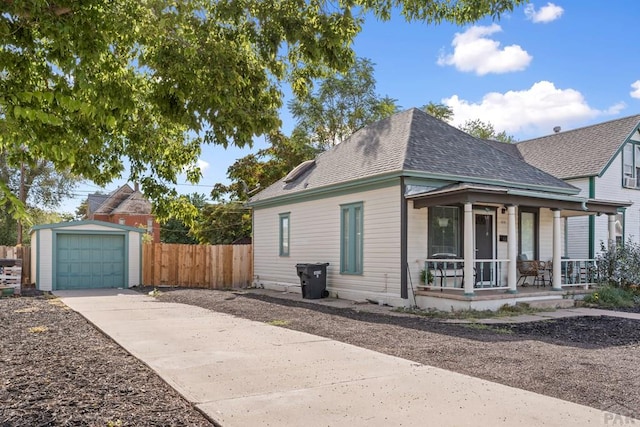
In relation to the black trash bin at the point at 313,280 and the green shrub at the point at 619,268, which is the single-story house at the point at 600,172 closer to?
the green shrub at the point at 619,268

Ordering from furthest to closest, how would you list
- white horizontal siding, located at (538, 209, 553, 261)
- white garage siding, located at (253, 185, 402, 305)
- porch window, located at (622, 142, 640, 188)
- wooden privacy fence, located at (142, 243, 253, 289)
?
wooden privacy fence, located at (142, 243, 253, 289) < porch window, located at (622, 142, 640, 188) < white horizontal siding, located at (538, 209, 553, 261) < white garage siding, located at (253, 185, 402, 305)

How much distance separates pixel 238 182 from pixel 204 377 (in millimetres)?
26954

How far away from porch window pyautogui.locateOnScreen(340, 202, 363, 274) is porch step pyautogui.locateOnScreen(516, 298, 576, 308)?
14.2 feet

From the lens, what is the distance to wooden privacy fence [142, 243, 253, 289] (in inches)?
800

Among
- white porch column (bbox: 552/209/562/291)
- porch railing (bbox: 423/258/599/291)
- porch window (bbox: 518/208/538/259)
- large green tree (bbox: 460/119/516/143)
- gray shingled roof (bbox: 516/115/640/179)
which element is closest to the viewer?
porch railing (bbox: 423/258/599/291)

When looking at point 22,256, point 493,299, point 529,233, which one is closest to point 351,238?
point 493,299

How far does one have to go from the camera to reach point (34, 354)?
698cm

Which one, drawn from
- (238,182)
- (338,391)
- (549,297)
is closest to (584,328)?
(549,297)

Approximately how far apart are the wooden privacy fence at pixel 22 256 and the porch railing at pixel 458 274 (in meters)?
14.5

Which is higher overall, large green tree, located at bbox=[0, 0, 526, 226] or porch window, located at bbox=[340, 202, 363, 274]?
large green tree, located at bbox=[0, 0, 526, 226]

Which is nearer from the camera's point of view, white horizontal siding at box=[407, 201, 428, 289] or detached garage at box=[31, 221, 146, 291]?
white horizontal siding at box=[407, 201, 428, 289]

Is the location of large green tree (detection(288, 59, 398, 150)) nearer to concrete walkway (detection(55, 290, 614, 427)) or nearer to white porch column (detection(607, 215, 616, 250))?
white porch column (detection(607, 215, 616, 250))

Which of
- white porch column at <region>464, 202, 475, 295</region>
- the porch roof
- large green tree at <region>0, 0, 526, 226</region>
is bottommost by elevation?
white porch column at <region>464, 202, 475, 295</region>

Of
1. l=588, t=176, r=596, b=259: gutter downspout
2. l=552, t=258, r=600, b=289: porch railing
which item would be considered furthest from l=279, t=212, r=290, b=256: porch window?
l=588, t=176, r=596, b=259: gutter downspout
